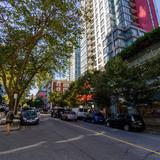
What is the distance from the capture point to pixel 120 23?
244 feet

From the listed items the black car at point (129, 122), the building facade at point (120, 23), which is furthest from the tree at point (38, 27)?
the building facade at point (120, 23)

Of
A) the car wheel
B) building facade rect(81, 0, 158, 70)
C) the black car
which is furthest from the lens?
building facade rect(81, 0, 158, 70)

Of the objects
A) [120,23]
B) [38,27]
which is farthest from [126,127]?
[120,23]

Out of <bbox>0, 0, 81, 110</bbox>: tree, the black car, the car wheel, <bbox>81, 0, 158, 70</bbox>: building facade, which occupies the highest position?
<bbox>81, 0, 158, 70</bbox>: building facade

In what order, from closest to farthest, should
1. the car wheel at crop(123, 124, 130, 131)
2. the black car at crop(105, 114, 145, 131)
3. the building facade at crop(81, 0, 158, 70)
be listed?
the black car at crop(105, 114, 145, 131), the car wheel at crop(123, 124, 130, 131), the building facade at crop(81, 0, 158, 70)

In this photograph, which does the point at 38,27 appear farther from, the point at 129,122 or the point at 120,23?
the point at 120,23

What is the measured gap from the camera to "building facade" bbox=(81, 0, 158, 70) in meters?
70.1

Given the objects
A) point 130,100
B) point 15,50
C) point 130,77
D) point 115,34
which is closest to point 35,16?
point 15,50

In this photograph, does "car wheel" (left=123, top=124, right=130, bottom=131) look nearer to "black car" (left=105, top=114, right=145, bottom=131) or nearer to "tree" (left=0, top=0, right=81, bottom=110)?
"black car" (left=105, top=114, right=145, bottom=131)

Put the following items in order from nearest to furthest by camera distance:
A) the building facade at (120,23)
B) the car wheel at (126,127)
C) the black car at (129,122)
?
the black car at (129,122), the car wheel at (126,127), the building facade at (120,23)

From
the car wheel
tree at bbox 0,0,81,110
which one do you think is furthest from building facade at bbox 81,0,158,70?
the car wheel

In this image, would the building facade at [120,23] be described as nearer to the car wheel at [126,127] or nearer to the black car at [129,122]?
the black car at [129,122]

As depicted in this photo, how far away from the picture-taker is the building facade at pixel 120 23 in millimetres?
70125

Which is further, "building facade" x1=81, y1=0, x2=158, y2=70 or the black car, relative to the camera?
"building facade" x1=81, y1=0, x2=158, y2=70
